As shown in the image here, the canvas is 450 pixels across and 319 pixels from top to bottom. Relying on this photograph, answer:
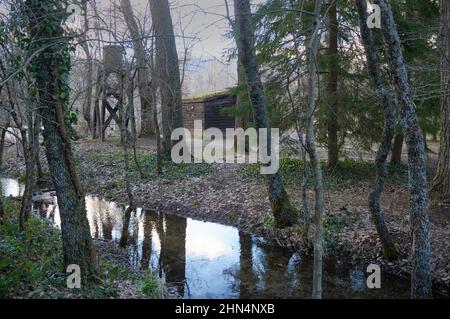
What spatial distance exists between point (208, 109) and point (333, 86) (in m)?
15.4

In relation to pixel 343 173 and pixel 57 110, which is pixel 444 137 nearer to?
pixel 343 173

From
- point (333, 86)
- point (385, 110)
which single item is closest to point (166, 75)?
point (333, 86)

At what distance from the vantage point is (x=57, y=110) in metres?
5.40

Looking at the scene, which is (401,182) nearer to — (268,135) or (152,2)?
(268,135)

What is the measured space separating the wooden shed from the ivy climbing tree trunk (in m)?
20.8

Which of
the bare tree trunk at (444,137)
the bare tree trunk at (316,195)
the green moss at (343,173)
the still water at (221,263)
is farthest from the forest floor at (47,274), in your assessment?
the bare tree trunk at (444,137)

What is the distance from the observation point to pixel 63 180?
5.58 m

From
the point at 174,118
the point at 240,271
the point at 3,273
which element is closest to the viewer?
the point at 3,273

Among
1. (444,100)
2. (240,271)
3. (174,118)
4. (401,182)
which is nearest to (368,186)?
(401,182)

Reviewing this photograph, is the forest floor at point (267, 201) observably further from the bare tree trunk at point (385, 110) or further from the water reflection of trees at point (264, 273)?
the bare tree trunk at point (385, 110)

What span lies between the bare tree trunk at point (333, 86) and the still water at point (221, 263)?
458 cm

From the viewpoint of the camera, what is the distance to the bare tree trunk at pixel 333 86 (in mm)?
11680
